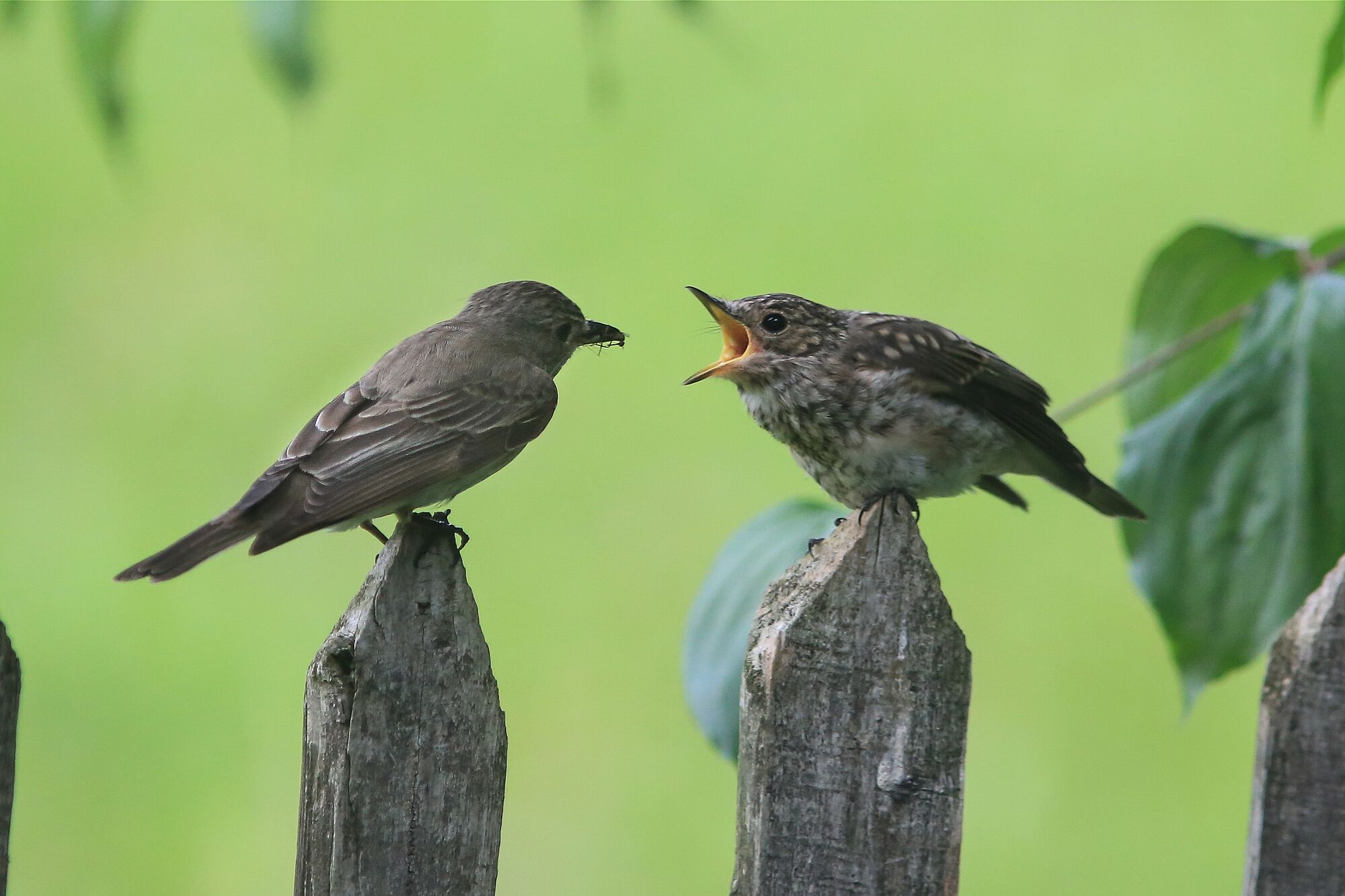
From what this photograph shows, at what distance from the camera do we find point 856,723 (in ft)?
8.29

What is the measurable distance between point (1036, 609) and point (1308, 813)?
4.09 meters

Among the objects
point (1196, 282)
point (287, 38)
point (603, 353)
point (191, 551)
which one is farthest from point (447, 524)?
point (603, 353)

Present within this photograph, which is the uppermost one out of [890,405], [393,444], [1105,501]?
[890,405]

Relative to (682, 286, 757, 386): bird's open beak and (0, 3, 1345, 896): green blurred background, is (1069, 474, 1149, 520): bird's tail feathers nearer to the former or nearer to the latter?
(682, 286, 757, 386): bird's open beak

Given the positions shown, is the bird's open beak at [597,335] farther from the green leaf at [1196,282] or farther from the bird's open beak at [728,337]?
the green leaf at [1196,282]

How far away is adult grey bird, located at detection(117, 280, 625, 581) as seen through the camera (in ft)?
9.62

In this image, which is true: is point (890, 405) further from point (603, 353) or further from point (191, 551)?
point (603, 353)

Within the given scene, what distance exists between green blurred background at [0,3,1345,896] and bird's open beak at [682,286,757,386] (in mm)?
2642

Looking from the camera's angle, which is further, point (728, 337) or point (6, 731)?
point (728, 337)

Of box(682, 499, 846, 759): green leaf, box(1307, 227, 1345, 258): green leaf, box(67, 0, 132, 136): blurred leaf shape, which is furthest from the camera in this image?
box(1307, 227, 1345, 258): green leaf

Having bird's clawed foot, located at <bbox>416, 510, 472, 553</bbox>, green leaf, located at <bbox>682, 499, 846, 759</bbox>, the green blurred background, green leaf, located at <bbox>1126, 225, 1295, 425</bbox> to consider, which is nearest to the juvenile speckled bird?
green leaf, located at <bbox>682, 499, 846, 759</bbox>

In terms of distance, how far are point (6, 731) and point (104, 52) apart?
110cm

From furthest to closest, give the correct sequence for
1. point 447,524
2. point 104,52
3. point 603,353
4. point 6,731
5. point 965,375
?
point 603,353, point 965,375, point 447,524, point 6,731, point 104,52

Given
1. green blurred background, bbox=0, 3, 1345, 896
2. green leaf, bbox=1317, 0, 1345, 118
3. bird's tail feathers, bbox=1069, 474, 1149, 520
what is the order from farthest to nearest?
green blurred background, bbox=0, 3, 1345, 896, bird's tail feathers, bbox=1069, 474, 1149, 520, green leaf, bbox=1317, 0, 1345, 118
